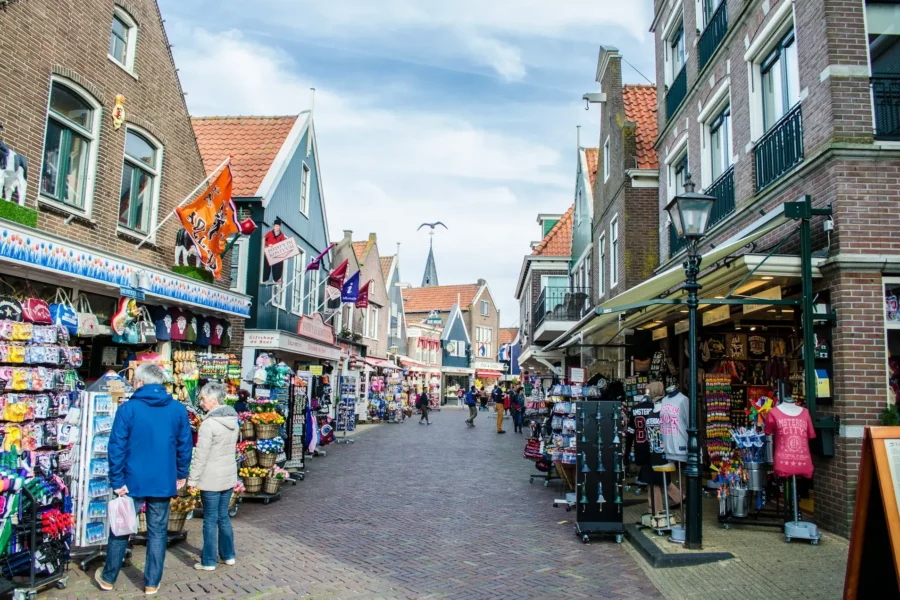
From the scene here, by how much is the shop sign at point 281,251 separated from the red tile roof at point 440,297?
144 feet

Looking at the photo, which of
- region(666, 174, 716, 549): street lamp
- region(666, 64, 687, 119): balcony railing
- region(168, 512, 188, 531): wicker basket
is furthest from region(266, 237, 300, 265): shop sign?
region(666, 174, 716, 549): street lamp

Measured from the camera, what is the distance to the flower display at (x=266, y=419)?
9734 millimetres

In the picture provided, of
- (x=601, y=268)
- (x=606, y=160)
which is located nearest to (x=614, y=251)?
(x=601, y=268)

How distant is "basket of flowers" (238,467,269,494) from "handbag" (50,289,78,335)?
118 inches

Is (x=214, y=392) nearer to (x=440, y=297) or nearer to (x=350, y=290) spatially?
(x=350, y=290)

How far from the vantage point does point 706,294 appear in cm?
864

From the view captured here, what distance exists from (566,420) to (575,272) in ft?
56.4

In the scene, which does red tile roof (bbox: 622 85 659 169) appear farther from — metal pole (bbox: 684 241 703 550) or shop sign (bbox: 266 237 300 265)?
metal pole (bbox: 684 241 703 550)

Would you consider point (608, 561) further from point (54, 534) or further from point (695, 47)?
point (695, 47)

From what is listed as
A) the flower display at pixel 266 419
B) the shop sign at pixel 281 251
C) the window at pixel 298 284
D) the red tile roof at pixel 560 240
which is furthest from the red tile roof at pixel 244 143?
the red tile roof at pixel 560 240

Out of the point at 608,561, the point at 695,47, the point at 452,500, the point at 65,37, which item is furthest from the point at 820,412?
the point at 65,37

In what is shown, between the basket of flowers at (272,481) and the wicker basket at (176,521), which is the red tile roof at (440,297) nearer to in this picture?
the basket of flowers at (272,481)

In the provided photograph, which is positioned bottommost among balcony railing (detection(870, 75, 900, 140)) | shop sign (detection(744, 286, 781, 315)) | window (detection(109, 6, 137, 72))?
shop sign (detection(744, 286, 781, 315))

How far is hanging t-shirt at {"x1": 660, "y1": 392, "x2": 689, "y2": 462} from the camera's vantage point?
7.57 meters
